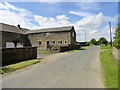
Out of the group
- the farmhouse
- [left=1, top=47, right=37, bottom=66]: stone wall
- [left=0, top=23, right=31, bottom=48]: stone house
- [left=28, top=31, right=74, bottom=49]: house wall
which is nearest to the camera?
[left=1, top=47, right=37, bottom=66]: stone wall

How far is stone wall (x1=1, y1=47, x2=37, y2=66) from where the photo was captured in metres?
11.2

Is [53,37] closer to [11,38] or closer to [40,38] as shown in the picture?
[40,38]

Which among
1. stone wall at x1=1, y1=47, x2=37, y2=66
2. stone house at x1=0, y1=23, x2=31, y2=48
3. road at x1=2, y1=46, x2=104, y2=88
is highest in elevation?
stone house at x1=0, y1=23, x2=31, y2=48

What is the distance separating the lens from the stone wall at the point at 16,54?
11230 mm

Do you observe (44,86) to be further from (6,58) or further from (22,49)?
(22,49)

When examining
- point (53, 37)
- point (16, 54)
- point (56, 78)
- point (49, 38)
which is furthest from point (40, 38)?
point (56, 78)

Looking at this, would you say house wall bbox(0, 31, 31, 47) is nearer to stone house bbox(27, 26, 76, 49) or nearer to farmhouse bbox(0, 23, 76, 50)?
farmhouse bbox(0, 23, 76, 50)

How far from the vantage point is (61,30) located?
3419cm

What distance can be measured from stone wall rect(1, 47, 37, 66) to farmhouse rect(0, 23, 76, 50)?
15013mm

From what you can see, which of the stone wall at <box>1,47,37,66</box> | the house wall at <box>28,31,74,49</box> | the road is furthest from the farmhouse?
the road

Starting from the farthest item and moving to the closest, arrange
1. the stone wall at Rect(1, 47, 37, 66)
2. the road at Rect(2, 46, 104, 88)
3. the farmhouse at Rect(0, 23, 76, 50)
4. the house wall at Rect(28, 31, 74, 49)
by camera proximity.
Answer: the house wall at Rect(28, 31, 74, 49), the farmhouse at Rect(0, 23, 76, 50), the stone wall at Rect(1, 47, 37, 66), the road at Rect(2, 46, 104, 88)

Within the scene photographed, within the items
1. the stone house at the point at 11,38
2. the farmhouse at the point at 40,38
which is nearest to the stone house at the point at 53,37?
the farmhouse at the point at 40,38

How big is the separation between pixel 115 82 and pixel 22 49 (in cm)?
1195

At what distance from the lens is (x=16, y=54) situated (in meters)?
12.8
